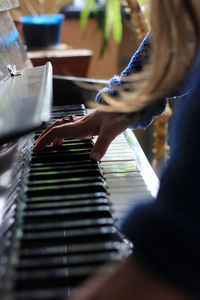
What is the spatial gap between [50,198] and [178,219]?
0.29 metres

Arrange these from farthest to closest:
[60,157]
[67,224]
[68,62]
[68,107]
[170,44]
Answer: [68,62], [68,107], [60,157], [67,224], [170,44]

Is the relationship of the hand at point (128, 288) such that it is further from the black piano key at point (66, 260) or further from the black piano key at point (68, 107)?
the black piano key at point (68, 107)

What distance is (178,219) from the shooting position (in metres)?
0.46

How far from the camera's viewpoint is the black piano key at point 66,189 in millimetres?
714

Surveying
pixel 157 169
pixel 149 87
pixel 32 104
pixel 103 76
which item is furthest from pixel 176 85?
pixel 103 76

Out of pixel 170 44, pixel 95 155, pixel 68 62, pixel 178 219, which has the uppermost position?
pixel 170 44

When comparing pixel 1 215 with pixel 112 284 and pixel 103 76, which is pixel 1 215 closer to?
pixel 112 284

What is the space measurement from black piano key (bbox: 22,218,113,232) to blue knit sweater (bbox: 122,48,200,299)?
0.44ft

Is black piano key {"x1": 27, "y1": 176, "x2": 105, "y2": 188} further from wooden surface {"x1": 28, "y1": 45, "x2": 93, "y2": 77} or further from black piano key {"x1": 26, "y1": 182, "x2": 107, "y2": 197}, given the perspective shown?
wooden surface {"x1": 28, "y1": 45, "x2": 93, "y2": 77}

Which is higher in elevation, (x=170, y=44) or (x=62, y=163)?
(x=170, y=44)

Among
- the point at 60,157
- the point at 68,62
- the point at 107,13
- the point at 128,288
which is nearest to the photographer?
the point at 128,288

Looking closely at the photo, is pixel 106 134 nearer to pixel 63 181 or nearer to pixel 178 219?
pixel 63 181

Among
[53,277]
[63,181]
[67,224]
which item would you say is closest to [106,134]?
[63,181]

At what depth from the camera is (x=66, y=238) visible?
2.00 feet
